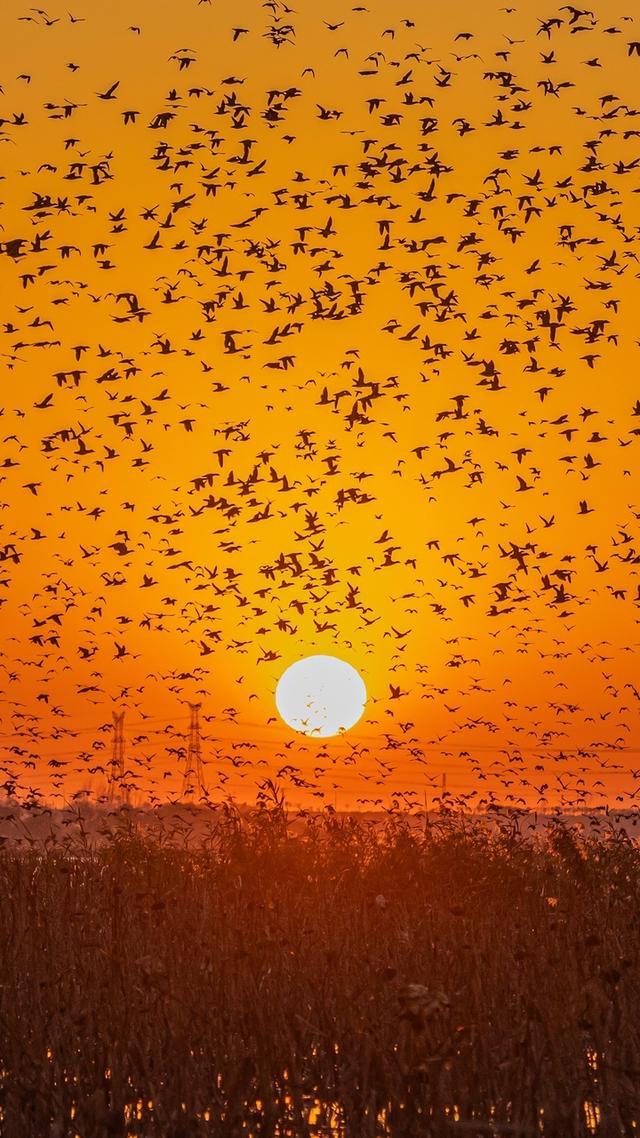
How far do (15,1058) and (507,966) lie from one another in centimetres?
393

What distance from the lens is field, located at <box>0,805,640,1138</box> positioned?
889cm

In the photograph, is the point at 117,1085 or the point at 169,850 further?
the point at 169,850

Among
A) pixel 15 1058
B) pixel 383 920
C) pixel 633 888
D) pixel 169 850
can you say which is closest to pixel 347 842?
pixel 169 850

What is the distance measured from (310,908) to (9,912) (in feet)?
9.84

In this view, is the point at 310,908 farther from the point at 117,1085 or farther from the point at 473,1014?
the point at 117,1085

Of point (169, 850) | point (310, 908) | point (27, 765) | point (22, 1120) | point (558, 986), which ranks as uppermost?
point (27, 765)

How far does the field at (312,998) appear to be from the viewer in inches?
350

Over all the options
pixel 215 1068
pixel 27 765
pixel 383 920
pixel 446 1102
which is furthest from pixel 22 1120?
pixel 27 765

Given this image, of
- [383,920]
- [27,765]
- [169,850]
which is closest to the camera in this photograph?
[383,920]

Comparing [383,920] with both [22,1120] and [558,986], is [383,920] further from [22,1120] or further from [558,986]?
[22,1120]

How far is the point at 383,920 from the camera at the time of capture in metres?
14.3

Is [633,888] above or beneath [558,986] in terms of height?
above

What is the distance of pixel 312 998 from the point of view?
37.9 ft

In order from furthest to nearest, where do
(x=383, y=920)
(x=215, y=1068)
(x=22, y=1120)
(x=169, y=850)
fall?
(x=169, y=850) < (x=383, y=920) < (x=215, y=1068) < (x=22, y=1120)
